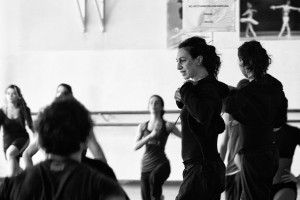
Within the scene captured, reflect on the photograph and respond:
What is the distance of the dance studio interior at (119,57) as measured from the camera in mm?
8844

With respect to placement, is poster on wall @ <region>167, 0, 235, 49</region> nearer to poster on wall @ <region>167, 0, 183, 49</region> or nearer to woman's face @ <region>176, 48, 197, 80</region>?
poster on wall @ <region>167, 0, 183, 49</region>

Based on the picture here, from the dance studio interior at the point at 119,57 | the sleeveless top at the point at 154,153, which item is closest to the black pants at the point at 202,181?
the sleeveless top at the point at 154,153

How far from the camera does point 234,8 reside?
8812 millimetres

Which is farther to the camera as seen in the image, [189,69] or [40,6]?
[40,6]

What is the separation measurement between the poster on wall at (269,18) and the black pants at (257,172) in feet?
16.9

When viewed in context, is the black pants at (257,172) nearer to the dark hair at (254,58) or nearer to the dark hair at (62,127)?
the dark hair at (254,58)

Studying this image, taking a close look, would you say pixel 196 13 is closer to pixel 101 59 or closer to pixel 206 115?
pixel 101 59

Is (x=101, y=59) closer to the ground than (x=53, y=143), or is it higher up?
closer to the ground

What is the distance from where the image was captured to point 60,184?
191 centimetres

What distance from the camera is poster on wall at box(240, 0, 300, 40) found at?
8758 millimetres

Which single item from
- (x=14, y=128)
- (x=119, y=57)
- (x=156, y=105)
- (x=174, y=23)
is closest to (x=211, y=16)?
(x=174, y=23)

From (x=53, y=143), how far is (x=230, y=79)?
7.15 m

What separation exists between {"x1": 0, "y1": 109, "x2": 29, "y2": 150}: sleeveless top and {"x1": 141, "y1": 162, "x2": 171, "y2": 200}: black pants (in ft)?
4.49

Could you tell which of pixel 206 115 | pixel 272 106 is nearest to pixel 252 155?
pixel 272 106
